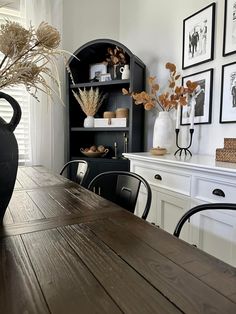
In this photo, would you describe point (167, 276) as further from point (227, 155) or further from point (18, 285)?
point (227, 155)

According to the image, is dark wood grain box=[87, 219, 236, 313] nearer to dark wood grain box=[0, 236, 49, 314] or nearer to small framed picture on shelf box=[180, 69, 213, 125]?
dark wood grain box=[0, 236, 49, 314]

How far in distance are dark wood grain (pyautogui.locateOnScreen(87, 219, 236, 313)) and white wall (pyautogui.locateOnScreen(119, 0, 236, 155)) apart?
1.44 meters

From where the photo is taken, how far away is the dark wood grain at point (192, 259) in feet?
1.79

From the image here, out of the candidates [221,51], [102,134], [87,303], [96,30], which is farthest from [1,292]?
[96,30]

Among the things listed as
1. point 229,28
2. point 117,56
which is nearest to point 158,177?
point 229,28

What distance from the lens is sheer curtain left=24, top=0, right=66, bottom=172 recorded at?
2680mm

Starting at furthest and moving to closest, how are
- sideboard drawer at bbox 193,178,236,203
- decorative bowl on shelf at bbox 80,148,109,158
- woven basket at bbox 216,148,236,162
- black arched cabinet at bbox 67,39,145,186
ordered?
1. decorative bowl on shelf at bbox 80,148,109,158
2. black arched cabinet at bbox 67,39,145,186
3. woven basket at bbox 216,148,236,162
4. sideboard drawer at bbox 193,178,236,203

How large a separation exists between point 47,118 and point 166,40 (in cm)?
151

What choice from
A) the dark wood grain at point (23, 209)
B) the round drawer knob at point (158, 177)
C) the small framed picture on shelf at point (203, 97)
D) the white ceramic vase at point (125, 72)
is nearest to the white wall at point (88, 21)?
the white ceramic vase at point (125, 72)

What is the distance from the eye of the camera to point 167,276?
1.87 feet

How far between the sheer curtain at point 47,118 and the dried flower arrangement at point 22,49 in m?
1.72

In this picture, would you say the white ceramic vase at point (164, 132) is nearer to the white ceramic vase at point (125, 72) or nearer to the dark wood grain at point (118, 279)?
the white ceramic vase at point (125, 72)

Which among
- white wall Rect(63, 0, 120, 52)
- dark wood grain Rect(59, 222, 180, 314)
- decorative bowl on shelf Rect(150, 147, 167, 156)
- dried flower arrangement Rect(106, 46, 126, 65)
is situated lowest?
dark wood grain Rect(59, 222, 180, 314)

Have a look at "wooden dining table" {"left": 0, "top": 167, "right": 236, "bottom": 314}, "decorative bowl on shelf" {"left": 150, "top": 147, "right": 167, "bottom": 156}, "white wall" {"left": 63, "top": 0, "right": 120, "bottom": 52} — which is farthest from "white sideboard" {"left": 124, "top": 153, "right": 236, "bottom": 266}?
"white wall" {"left": 63, "top": 0, "right": 120, "bottom": 52}
